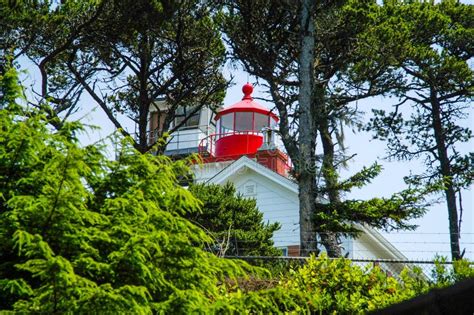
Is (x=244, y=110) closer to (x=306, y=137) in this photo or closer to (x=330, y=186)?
(x=306, y=137)

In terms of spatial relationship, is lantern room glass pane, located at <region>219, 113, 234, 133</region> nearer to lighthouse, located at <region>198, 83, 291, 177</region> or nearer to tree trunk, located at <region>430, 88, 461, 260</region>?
lighthouse, located at <region>198, 83, 291, 177</region>

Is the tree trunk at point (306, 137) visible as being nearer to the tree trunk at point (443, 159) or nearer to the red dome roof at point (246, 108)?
the tree trunk at point (443, 159)

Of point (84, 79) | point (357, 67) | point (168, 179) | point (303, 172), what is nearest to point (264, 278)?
point (168, 179)

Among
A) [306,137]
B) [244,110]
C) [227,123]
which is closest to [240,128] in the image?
[227,123]

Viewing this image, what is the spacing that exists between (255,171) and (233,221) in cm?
871

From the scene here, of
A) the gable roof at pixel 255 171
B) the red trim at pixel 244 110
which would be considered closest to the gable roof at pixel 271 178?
the gable roof at pixel 255 171

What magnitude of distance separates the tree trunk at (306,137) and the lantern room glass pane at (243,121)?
13863 millimetres

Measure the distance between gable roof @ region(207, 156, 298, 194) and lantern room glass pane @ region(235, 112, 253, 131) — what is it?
16.0 feet

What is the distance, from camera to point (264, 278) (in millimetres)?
11156

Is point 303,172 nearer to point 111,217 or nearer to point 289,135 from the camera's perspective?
→ point 289,135

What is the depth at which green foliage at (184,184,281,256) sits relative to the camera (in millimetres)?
18172

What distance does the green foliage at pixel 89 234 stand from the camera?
18.2 feet

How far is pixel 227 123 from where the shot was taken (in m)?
32.3

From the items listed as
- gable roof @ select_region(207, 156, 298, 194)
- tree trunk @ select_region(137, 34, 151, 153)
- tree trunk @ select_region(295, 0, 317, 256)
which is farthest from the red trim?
tree trunk @ select_region(295, 0, 317, 256)
